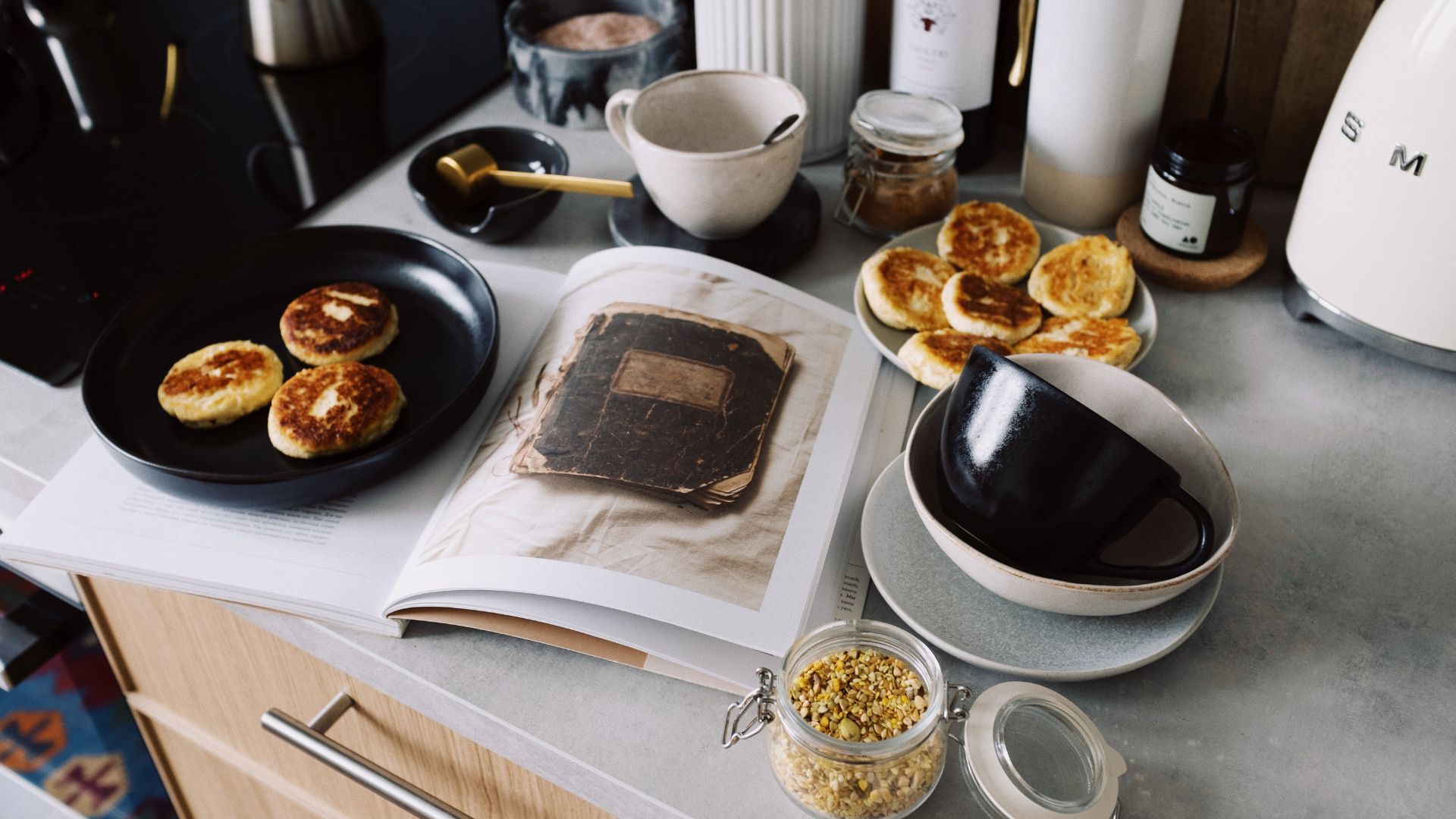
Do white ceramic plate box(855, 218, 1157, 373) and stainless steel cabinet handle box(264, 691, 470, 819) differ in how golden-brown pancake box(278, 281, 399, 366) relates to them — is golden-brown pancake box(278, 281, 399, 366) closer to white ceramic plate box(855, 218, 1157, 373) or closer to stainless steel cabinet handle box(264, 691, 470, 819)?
stainless steel cabinet handle box(264, 691, 470, 819)

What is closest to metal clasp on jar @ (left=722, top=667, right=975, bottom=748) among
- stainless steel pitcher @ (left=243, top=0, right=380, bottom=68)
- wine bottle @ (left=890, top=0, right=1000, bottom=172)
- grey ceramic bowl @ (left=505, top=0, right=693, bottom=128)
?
wine bottle @ (left=890, top=0, right=1000, bottom=172)

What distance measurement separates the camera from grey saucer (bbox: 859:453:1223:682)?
0.58 meters

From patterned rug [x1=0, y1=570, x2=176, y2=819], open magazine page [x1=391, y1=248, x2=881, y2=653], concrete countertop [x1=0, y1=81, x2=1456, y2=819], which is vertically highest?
open magazine page [x1=391, y1=248, x2=881, y2=653]

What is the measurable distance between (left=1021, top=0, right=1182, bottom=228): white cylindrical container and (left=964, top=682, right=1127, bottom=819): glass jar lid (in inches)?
20.3

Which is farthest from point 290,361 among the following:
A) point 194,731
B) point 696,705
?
point 696,705

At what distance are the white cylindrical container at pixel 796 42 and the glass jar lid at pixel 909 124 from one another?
0.09 m

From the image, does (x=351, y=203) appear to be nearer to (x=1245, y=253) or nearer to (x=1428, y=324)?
(x=1245, y=253)

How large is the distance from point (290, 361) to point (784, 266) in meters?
0.42

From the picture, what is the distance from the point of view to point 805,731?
0.51 meters

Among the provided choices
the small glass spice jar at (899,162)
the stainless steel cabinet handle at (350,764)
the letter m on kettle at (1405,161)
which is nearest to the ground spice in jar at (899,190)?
the small glass spice jar at (899,162)

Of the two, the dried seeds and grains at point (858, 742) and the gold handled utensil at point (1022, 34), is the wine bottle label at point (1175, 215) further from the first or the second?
the dried seeds and grains at point (858, 742)

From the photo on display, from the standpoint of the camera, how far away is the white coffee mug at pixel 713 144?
83 centimetres

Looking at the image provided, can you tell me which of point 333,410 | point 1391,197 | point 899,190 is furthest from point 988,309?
point 333,410

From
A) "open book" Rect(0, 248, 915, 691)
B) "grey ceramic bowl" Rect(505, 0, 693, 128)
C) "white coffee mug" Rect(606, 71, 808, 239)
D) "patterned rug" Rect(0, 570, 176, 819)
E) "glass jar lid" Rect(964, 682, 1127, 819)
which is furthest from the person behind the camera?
"grey ceramic bowl" Rect(505, 0, 693, 128)
